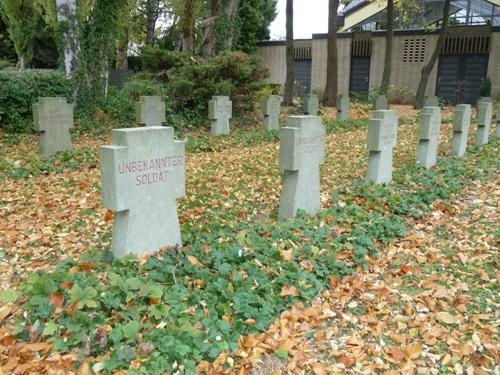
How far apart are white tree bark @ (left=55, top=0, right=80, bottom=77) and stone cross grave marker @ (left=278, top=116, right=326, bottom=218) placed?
392 inches

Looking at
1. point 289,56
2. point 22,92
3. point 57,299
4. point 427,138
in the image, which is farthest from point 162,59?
point 57,299

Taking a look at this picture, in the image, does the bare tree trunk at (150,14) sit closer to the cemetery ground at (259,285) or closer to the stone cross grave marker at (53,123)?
the stone cross grave marker at (53,123)

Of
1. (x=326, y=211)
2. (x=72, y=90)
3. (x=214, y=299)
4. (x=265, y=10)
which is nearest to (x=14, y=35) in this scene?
(x=72, y=90)

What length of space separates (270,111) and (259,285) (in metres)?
10.8

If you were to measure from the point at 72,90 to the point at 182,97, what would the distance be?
317cm

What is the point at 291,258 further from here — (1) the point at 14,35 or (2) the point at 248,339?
(1) the point at 14,35

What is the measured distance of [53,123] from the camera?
9.95 meters

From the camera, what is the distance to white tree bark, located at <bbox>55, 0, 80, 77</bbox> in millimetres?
13274

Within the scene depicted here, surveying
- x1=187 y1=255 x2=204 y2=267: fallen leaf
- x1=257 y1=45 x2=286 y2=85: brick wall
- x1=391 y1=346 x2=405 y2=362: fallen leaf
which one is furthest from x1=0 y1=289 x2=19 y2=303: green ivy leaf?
x1=257 y1=45 x2=286 y2=85: brick wall

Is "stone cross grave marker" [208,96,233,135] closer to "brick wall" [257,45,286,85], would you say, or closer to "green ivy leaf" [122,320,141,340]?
"green ivy leaf" [122,320,141,340]

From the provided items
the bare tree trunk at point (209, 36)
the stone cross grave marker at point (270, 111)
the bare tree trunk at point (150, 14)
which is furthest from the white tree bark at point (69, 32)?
the bare tree trunk at point (150, 14)

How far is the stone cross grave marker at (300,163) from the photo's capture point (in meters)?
5.76

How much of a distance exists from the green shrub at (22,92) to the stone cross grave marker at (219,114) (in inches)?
175

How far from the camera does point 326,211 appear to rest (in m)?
5.93
